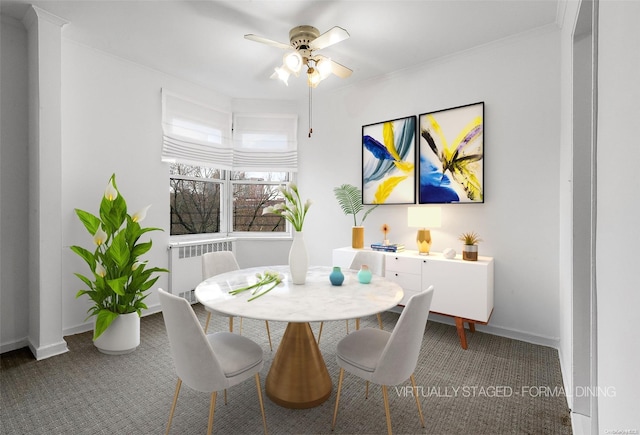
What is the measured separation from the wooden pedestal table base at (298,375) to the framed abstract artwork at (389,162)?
2195 millimetres

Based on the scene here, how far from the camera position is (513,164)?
307 centimetres

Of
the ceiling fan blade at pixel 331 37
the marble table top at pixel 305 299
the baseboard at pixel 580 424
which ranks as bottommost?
the baseboard at pixel 580 424

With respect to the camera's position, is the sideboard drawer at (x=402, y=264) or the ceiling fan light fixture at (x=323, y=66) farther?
the sideboard drawer at (x=402, y=264)

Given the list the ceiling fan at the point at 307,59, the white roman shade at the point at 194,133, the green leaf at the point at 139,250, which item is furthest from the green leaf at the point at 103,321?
the ceiling fan at the point at 307,59

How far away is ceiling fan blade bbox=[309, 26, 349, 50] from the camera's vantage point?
2203 millimetres

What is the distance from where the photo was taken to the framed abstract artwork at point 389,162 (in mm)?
3674

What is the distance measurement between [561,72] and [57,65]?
14.2 ft

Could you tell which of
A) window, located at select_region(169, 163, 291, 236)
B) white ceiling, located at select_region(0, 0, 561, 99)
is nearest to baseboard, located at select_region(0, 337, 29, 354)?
window, located at select_region(169, 163, 291, 236)

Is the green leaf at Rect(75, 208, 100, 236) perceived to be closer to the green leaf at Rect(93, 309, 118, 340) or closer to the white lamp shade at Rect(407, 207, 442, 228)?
the green leaf at Rect(93, 309, 118, 340)

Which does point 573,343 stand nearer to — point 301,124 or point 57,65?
point 301,124

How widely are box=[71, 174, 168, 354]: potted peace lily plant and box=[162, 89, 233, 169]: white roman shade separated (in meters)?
1.23

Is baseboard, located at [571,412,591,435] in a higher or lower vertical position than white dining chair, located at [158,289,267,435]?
lower

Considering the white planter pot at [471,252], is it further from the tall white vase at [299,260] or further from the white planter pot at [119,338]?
the white planter pot at [119,338]

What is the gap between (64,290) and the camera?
123 inches
